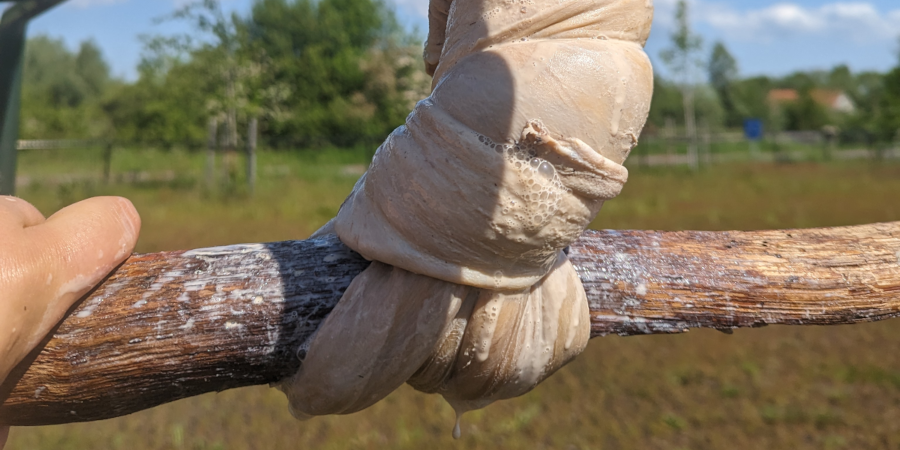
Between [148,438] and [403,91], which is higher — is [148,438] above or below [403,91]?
below

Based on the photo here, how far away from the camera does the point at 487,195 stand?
32.3 inches

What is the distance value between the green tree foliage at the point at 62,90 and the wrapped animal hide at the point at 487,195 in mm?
22209

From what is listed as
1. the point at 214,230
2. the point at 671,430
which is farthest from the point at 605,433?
the point at 214,230

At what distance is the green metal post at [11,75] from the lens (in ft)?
6.79

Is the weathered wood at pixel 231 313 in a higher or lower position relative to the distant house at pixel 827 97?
lower

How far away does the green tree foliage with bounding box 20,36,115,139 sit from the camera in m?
21.6

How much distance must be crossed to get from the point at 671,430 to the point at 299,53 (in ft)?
61.4

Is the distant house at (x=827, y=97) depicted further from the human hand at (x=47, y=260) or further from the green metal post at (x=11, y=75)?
the human hand at (x=47, y=260)

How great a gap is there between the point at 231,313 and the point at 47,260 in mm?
248

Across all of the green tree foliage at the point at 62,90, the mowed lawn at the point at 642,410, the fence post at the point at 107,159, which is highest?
the green tree foliage at the point at 62,90

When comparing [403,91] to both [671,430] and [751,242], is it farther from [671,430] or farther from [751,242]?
[751,242]

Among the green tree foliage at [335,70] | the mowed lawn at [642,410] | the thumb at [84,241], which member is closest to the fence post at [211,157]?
the green tree foliage at [335,70]

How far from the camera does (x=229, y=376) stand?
95cm

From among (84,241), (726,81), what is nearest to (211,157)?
(84,241)
